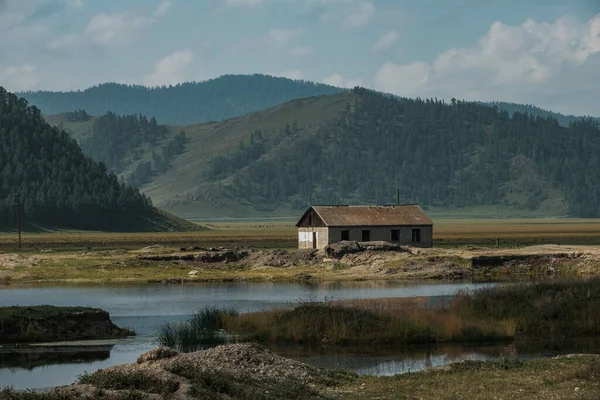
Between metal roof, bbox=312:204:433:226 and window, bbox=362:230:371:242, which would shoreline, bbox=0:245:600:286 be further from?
window, bbox=362:230:371:242

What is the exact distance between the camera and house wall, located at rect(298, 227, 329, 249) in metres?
100

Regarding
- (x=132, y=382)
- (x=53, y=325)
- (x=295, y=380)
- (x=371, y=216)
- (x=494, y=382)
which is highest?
(x=371, y=216)

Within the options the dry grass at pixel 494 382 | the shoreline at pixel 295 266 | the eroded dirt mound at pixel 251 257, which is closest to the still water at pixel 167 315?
the dry grass at pixel 494 382

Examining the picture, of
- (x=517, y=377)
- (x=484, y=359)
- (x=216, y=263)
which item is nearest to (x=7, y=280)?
(x=216, y=263)

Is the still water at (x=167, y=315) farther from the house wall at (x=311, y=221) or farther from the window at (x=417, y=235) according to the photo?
the window at (x=417, y=235)

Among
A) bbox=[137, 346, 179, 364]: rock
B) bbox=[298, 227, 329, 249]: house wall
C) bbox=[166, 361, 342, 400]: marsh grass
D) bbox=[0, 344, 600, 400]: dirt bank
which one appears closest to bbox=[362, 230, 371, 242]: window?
bbox=[298, 227, 329, 249]: house wall

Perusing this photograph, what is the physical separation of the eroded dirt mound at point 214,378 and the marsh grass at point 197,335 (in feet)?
26.5

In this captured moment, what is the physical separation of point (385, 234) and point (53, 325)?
59.6m

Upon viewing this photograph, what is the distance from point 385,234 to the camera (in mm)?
100875

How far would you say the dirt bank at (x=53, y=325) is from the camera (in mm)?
42438

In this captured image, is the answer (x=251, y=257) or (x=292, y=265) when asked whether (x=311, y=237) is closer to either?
(x=251, y=257)

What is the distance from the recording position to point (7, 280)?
7956 centimetres

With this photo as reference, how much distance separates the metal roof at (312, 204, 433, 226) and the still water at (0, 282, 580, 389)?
A: 24099mm

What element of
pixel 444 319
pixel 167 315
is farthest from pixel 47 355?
pixel 167 315
